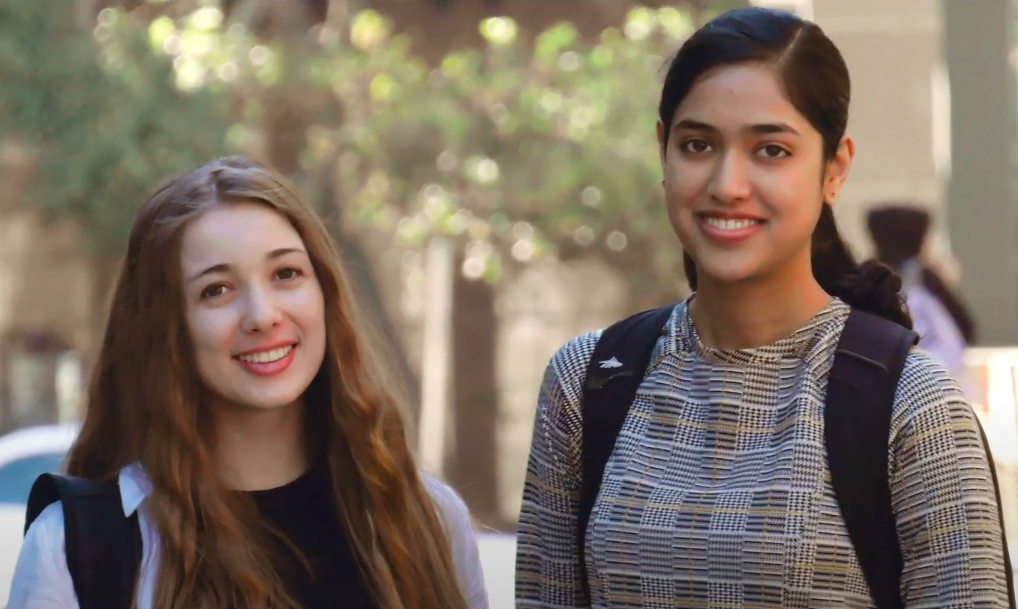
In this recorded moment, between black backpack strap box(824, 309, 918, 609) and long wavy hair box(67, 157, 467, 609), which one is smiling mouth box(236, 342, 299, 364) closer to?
long wavy hair box(67, 157, 467, 609)

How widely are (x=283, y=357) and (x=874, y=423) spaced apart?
953mm

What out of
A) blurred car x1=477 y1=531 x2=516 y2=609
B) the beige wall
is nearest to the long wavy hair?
blurred car x1=477 y1=531 x2=516 y2=609

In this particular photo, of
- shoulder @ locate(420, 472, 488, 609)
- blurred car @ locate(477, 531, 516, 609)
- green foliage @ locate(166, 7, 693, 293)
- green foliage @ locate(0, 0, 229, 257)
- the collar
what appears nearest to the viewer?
the collar

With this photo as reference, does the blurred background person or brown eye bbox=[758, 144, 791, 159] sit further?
the blurred background person

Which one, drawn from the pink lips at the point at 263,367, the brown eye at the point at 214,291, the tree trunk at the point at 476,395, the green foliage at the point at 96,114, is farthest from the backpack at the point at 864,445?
the green foliage at the point at 96,114

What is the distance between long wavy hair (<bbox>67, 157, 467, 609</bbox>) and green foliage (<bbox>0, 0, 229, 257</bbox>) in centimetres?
515

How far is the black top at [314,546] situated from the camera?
2.34m

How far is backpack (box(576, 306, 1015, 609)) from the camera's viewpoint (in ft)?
6.33

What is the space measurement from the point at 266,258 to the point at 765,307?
0.81 m

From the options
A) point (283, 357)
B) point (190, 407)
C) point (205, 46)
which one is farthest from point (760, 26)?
point (205, 46)

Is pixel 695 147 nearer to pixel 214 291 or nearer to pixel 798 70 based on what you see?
pixel 798 70

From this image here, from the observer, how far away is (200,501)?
2.36m

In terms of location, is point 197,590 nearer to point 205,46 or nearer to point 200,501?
point 200,501

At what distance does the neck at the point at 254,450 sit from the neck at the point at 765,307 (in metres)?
0.79
